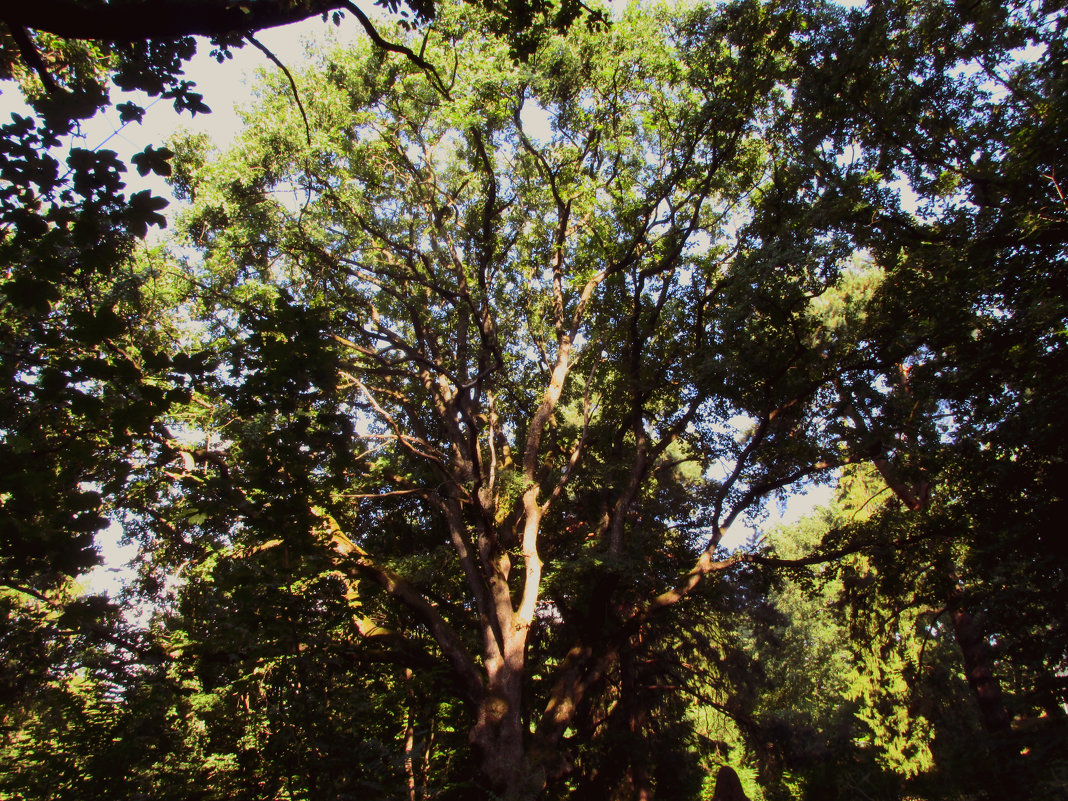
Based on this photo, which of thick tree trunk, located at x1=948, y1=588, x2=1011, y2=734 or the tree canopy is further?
thick tree trunk, located at x1=948, y1=588, x2=1011, y2=734

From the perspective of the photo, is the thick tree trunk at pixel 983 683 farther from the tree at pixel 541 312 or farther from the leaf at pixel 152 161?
the leaf at pixel 152 161

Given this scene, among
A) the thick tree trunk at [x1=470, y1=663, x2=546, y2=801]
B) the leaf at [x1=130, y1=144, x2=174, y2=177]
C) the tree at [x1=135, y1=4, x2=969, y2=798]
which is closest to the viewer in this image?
the leaf at [x1=130, y1=144, x2=174, y2=177]

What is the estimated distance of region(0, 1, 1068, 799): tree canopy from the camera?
322 cm

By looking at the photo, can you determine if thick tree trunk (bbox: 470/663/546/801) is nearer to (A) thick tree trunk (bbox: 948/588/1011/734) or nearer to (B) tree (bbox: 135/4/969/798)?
(B) tree (bbox: 135/4/969/798)

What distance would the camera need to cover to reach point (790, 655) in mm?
24094

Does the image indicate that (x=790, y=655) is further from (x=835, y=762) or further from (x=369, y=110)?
(x=369, y=110)

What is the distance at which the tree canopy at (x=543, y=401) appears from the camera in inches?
127

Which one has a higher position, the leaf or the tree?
the tree

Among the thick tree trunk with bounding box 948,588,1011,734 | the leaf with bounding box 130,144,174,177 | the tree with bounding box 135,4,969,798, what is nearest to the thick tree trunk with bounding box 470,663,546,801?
the tree with bounding box 135,4,969,798

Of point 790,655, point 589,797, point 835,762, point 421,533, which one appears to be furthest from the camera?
point 790,655

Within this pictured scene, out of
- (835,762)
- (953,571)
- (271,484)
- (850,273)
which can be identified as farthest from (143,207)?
(835,762)

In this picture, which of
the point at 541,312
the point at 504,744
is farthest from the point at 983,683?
the point at 541,312

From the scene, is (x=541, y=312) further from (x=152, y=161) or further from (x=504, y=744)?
(x=152, y=161)

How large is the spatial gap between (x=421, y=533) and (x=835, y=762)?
13.0 m
